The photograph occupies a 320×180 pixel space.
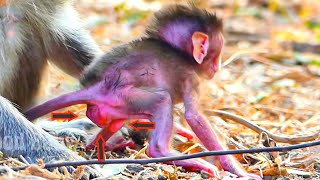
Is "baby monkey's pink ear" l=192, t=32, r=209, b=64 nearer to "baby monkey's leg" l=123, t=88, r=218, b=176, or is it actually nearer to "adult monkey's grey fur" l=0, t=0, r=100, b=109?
"baby monkey's leg" l=123, t=88, r=218, b=176

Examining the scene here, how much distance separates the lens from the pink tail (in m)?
3.85

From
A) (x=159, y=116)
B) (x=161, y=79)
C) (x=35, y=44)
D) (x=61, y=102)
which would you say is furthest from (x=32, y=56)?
(x=159, y=116)

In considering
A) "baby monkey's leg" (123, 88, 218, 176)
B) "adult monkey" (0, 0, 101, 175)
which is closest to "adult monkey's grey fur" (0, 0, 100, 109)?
→ "adult monkey" (0, 0, 101, 175)

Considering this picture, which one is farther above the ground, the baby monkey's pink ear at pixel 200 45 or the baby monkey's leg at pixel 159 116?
the baby monkey's pink ear at pixel 200 45

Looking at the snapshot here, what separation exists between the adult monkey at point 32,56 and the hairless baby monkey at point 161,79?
202 millimetres

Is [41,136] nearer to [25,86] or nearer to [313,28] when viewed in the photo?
[25,86]

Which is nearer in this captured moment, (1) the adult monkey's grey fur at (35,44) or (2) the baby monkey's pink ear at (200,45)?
(2) the baby monkey's pink ear at (200,45)

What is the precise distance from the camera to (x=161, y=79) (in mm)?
3789

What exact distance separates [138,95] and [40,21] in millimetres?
895

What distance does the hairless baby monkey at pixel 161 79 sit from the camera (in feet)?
12.1

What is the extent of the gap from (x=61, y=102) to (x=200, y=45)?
2.30 ft

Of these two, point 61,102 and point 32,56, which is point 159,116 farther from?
point 32,56

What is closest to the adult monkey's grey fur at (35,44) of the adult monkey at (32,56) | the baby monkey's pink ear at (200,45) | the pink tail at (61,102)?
the adult monkey at (32,56)

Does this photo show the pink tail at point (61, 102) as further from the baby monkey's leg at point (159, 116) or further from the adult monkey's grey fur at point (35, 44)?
the adult monkey's grey fur at point (35, 44)
